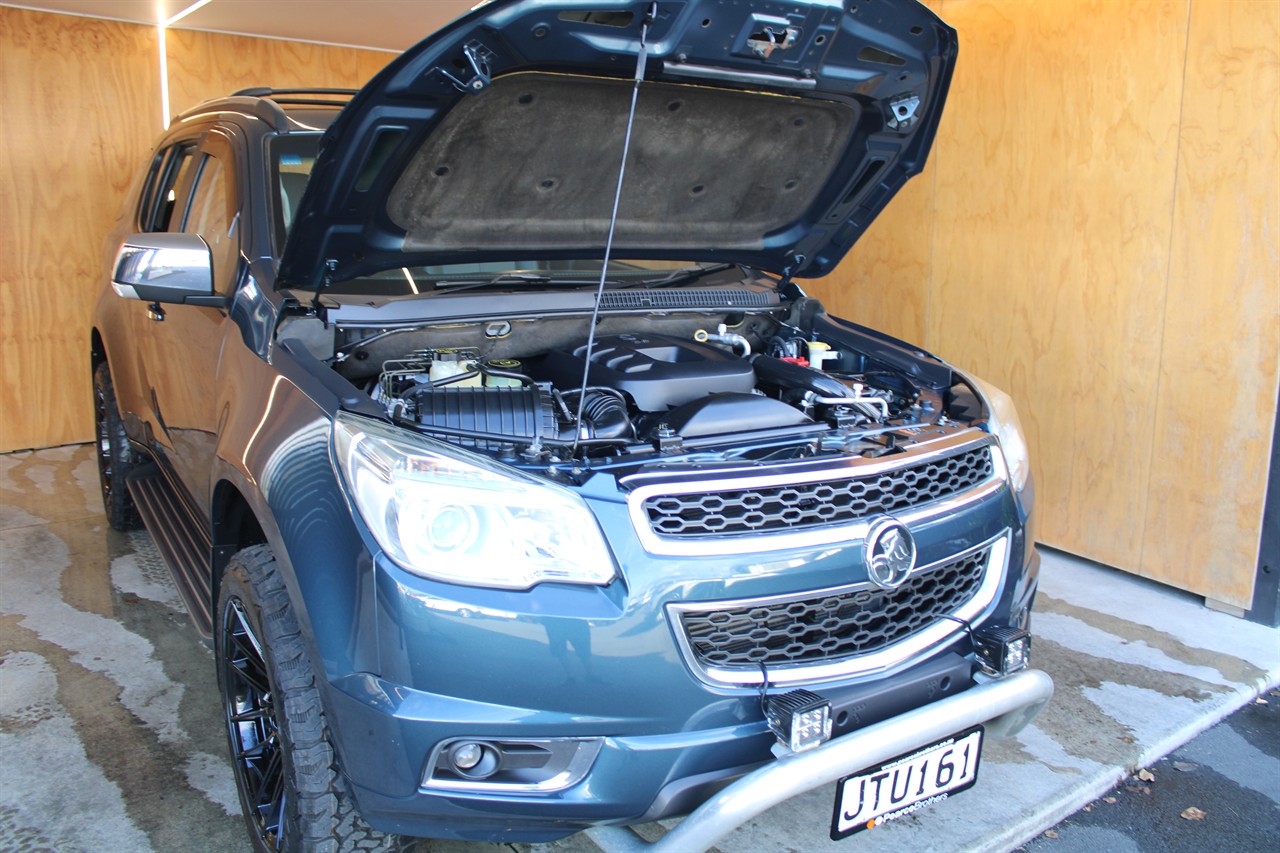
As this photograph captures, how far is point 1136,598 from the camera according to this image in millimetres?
3848

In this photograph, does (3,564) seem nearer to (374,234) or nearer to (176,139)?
(176,139)

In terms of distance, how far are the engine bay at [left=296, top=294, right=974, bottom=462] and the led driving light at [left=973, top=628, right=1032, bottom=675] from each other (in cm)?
44

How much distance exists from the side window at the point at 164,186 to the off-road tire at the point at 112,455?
0.74m

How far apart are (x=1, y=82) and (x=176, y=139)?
2.56 metres

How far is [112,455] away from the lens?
4211 mm

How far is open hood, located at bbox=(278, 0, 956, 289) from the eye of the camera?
2.03 metres

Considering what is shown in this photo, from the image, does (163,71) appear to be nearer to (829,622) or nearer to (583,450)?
(583,450)

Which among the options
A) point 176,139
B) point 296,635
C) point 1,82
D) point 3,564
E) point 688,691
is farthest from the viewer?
point 1,82

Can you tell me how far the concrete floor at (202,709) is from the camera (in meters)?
2.33

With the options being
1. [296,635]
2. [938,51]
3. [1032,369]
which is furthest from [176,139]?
[1032,369]

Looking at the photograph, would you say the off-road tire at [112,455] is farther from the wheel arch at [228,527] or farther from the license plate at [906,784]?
the license plate at [906,784]

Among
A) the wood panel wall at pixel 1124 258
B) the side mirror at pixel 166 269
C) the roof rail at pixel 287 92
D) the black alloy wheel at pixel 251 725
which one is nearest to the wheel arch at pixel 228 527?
the black alloy wheel at pixel 251 725

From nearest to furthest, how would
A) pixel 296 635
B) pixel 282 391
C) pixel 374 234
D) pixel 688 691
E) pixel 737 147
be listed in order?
pixel 688 691 → pixel 296 635 → pixel 282 391 → pixel 374 234 → pixel 737 147

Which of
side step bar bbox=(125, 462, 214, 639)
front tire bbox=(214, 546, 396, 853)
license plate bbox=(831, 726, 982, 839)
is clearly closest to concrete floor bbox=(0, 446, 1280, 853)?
front tire bbox=(214, 546, 396, 853)
